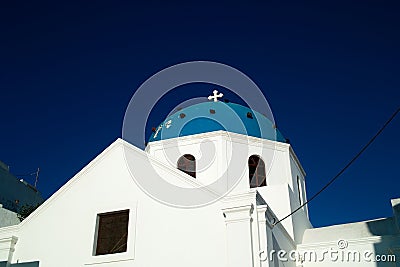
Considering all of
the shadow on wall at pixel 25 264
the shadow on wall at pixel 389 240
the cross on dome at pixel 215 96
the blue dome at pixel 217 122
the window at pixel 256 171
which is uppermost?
the cross on dome at pixel 215 96

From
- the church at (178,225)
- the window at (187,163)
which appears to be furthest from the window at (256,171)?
the window at (187,163)

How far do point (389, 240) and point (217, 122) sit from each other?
7731 millimetres

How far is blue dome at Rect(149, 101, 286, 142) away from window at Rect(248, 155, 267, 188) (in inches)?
42.1

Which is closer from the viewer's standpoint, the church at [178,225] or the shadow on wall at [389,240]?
the church at [178,225]

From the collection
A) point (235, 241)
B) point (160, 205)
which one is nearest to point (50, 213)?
point (160, 205)

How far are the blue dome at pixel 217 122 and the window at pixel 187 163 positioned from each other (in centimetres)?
105

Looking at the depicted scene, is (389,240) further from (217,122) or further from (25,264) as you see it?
(25,264)

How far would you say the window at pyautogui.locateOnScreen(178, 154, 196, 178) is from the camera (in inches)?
666

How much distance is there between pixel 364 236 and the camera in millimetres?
14500

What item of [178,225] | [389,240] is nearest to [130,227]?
[178,225]

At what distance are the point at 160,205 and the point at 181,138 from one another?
6.27 meters

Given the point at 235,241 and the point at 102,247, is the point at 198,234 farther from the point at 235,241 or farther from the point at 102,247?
the point at 102,247

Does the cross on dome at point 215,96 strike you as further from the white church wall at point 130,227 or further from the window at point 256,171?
the white church wall at point 130,227

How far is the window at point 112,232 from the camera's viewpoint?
11.5 m
